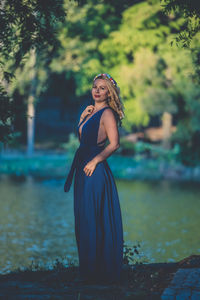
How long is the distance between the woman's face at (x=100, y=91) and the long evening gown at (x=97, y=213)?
151 mm

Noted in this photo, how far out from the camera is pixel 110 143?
21.2ft

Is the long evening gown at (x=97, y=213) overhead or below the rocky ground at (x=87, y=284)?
overhead

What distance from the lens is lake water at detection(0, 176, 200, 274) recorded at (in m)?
11.6

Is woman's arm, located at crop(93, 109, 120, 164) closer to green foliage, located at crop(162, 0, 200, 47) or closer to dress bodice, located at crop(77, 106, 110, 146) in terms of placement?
dress bodice, located at crop(77, 106, 110, 146)

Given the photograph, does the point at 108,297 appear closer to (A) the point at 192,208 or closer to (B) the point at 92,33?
(A) the point at 192,208

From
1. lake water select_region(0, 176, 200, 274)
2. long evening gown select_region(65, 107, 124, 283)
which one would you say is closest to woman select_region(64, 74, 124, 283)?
long evening gown select_region(65, 107, 124, 283)

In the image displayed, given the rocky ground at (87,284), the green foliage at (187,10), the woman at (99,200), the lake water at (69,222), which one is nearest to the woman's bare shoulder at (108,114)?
the woman at (99,200)

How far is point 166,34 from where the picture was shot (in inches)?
1594

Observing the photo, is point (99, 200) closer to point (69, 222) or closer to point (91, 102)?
point (91, 102)

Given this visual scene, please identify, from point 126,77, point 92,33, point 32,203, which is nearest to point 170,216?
point 32,203

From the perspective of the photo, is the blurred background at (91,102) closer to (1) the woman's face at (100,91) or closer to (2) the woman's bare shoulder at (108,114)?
(1) the woman's face at (100,91)

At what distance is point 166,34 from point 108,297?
35.9 m

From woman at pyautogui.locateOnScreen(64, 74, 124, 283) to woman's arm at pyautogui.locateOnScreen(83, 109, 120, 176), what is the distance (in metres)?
0.06

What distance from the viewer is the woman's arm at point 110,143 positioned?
21.2ft
